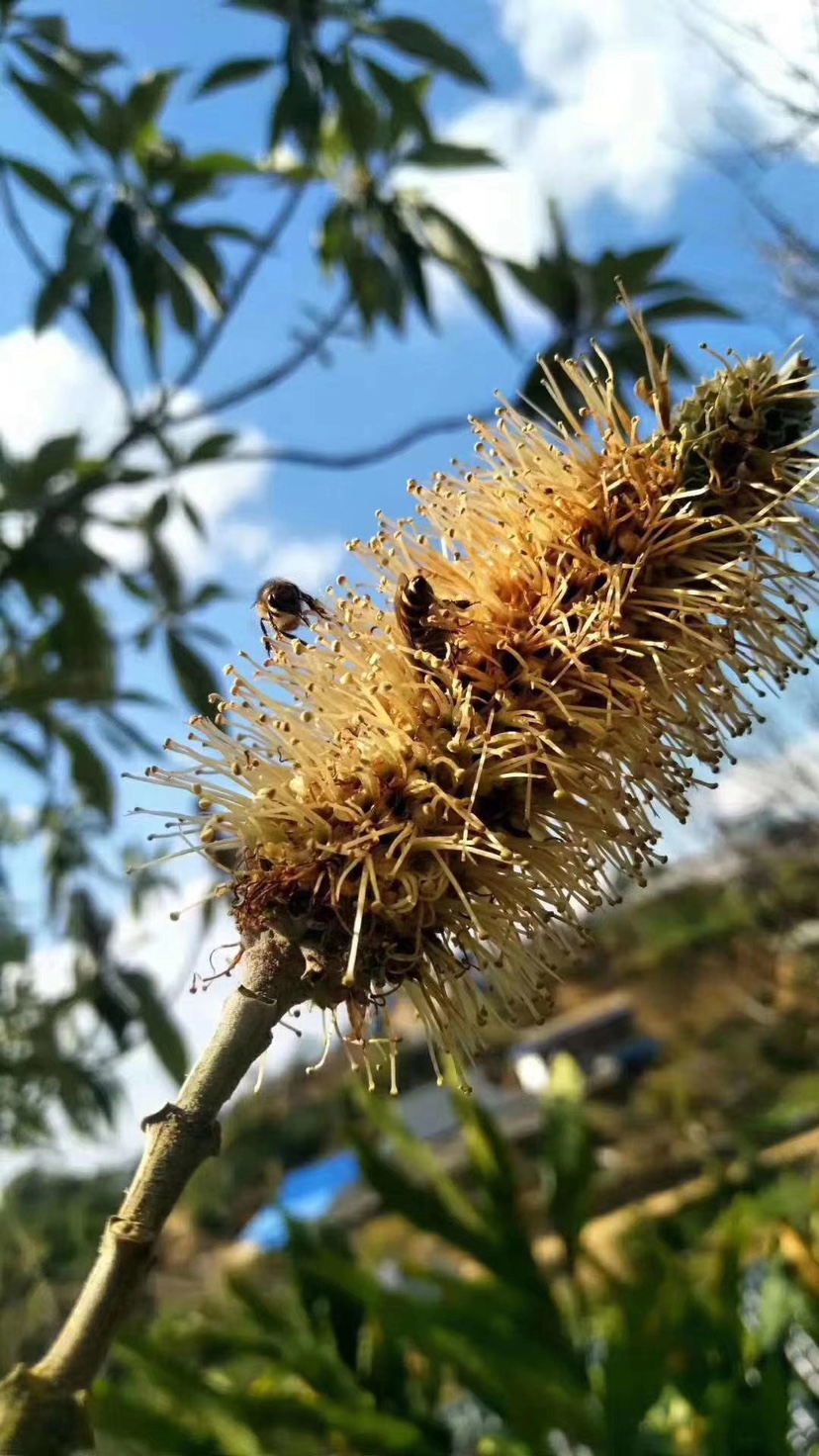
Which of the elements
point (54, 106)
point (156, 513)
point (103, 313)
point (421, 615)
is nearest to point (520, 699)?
point (421, 615)

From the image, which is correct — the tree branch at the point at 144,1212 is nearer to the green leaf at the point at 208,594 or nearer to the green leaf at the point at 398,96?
the green leaf at the point at 398,96

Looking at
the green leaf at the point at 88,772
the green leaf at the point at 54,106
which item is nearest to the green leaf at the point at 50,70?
the green leaf at the point at 54,106

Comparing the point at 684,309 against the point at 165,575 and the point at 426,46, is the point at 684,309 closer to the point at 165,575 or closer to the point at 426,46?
the point at 426,46

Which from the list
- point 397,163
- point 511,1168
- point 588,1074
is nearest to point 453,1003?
point 511,1168

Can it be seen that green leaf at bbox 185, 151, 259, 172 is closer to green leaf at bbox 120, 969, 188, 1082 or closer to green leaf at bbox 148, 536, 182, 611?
green leaf at bbox 148, 536, 182, 611

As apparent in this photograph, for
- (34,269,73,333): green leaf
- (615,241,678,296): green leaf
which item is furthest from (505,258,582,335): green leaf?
(34,269,73,333): green leaf

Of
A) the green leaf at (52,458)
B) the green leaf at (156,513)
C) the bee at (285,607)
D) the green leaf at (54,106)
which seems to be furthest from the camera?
the green leaf at (156,513)
